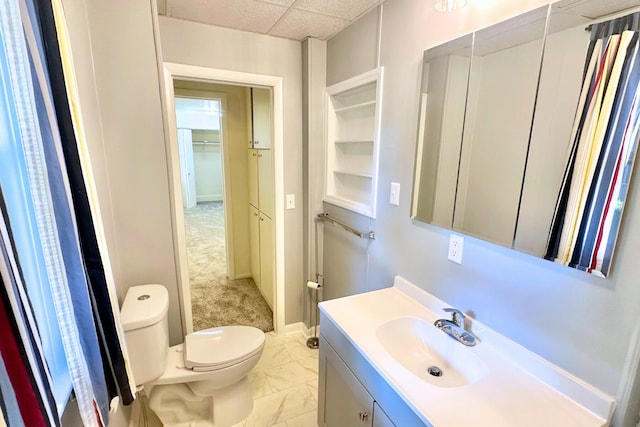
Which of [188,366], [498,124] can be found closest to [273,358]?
[188,366]

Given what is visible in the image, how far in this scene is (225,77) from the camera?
6.82ft

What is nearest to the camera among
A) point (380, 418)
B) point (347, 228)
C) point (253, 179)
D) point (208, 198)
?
point (380, 418)

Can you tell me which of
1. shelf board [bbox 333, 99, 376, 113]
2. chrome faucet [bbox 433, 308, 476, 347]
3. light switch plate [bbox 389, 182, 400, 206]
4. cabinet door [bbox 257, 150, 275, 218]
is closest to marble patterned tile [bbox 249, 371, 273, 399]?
cabinet door [bbox 257, 150, 275, 218]

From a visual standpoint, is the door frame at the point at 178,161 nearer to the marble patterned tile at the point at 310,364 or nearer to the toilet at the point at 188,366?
the toilet at the point at 188,366

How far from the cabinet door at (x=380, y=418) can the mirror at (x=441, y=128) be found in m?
0.79

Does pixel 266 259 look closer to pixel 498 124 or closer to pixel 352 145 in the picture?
pixel 352 145

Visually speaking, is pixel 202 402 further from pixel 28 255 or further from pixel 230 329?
pixel 28 255

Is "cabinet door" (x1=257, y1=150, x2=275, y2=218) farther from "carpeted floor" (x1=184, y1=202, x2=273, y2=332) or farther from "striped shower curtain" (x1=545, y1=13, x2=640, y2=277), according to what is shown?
"striped shower curtain" (x1=545, y1=13, x2=640, y2=277)

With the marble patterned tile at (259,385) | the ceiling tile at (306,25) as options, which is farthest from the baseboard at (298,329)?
the ceiling tile at (306,25)

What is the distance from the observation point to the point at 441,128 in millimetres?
1374

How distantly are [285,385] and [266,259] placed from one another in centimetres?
123

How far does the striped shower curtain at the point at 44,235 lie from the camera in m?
0.56

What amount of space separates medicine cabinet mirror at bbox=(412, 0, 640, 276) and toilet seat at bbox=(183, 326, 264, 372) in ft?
4.37

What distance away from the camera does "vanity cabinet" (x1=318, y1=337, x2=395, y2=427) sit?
118 cm
